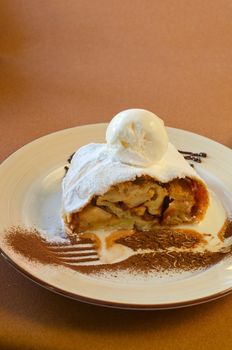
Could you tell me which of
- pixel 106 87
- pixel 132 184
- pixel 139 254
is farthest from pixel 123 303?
pixel 106 87

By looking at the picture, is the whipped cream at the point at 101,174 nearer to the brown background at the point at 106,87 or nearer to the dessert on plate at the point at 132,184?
the dessert on plate at the point at 132,184

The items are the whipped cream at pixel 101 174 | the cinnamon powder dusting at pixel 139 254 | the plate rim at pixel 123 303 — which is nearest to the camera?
the plate rim at pixel 123 303

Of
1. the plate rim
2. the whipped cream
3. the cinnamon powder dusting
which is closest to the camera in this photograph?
the plate rim

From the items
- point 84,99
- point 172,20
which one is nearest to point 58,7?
point 172,20

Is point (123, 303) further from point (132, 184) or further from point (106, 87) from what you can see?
point (106, 87)

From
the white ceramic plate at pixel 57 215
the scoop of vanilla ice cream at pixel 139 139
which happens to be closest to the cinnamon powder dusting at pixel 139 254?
the white ceramic plate at pixel 57 215

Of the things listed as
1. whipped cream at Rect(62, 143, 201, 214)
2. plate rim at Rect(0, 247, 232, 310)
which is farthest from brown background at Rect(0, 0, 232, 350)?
whipped cream at Rect(62, 143, 201, 214)

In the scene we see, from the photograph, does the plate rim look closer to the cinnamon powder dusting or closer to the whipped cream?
the cinnamon powder dusting
